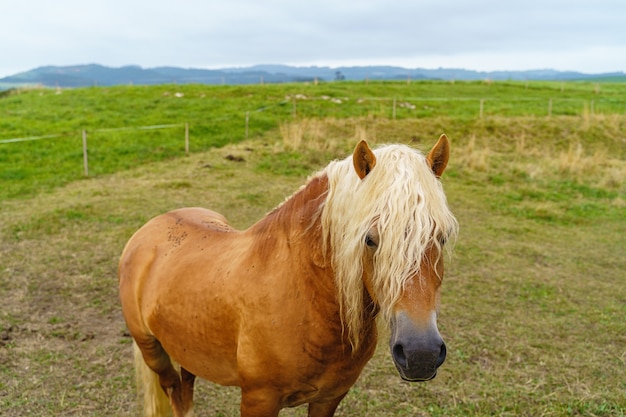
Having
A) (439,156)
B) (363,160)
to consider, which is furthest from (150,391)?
(439,156)

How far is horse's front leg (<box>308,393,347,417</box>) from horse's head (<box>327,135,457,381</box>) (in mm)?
882

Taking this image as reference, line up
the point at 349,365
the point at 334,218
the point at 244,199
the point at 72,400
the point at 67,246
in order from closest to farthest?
the point at 334,218
the point at 349,365
the point at 72,400
the point at 67,246
the point at 244,199

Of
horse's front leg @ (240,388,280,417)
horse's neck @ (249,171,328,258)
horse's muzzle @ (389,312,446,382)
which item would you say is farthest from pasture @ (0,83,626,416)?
horse's front leg @ (240,388,280,417)

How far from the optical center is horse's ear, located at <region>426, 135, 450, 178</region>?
183cm

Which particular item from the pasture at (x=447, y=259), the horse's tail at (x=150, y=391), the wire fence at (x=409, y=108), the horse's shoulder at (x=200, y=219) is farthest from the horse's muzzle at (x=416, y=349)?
the wire fence at (x=409, y=108)

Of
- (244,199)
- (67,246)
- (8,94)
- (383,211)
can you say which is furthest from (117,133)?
(8,94)

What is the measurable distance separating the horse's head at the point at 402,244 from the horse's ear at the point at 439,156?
0.01 meters

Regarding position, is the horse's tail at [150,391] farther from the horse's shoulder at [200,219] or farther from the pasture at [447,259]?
the horse's shoulder at [200,219]

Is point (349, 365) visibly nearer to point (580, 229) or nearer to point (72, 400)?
point (72, 400)

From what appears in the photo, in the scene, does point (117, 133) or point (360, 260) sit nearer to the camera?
point (360, 260)

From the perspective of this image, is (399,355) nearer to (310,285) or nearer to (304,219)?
(310,285)

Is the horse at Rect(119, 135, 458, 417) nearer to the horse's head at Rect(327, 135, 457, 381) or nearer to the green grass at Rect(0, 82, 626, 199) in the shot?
the horse's head at Rect(327, 135, 457, 381)

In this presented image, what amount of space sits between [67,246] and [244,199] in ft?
11.3

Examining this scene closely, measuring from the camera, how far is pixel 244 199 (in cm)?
927
